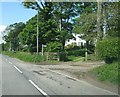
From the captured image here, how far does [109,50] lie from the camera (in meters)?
21.6

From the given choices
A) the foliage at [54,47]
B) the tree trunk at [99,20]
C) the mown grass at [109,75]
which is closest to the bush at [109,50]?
the mown grass at [109,75]

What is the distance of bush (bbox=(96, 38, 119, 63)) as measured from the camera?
21112 mm

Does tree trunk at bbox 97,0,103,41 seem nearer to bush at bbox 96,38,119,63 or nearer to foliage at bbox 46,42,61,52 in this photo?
bush at bbox 96,38,119,63

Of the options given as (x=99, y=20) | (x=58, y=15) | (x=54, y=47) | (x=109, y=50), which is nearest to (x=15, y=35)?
(x=58, y=15)

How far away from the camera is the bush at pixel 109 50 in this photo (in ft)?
69.3

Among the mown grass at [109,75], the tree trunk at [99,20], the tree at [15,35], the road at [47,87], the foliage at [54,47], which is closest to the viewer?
the road at [47,87]

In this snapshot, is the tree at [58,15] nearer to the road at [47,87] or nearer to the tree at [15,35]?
the road at [47,87]

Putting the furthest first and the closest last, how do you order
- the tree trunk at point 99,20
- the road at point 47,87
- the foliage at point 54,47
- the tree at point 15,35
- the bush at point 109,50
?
1. the tree at point 15,35
2. the foliage at point 54,47
3. the tree trunk at point 99,20
4. the bush at point 109,50
5. the road at point 47,87

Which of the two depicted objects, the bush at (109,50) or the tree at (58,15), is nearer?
the bush at (109,50)

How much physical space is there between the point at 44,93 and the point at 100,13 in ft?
73.6

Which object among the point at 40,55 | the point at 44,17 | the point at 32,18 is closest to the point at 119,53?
the point at 40,55

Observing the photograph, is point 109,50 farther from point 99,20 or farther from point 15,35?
point 15,35

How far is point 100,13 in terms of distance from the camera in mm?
34875

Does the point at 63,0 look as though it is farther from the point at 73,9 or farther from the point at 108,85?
the point at 108,85
